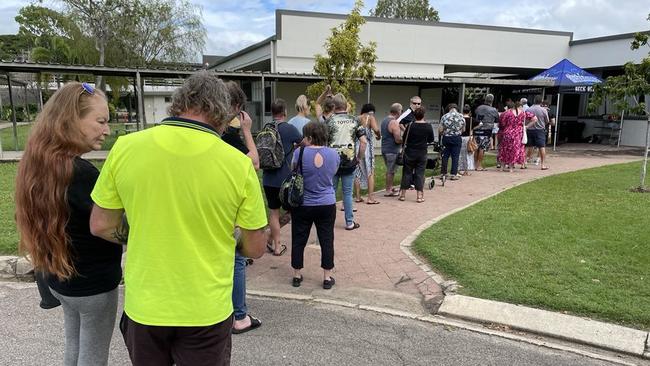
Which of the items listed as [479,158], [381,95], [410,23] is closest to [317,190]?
[479,158]

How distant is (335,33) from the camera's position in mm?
9562

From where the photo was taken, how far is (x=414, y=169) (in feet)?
27.0

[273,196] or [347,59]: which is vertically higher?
[347,59]

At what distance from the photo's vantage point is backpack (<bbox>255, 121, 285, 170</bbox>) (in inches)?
195

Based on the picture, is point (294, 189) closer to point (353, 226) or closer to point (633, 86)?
point (353, 226)

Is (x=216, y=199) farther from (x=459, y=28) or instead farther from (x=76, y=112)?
(x=459, y=28)

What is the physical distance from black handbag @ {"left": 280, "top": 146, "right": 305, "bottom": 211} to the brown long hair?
235 centimetres

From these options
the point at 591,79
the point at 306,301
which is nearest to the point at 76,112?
the point at 306,301

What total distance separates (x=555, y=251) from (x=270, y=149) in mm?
3501

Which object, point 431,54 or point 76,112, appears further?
point 431,54

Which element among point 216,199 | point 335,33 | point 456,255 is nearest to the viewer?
point 216,199

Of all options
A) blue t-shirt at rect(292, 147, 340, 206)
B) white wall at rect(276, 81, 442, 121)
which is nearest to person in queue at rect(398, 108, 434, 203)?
blue t-shirt at rect(292, 147, 340, 206)

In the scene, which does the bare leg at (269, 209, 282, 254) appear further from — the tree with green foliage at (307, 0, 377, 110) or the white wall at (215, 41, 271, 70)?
the white wall at (215, 41, 271, 70)

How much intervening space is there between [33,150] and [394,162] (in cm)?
700
